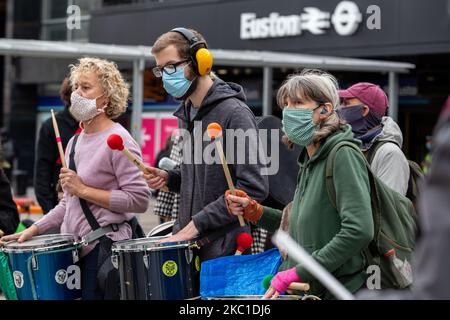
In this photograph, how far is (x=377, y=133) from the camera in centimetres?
458

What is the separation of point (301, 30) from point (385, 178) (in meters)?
15.2

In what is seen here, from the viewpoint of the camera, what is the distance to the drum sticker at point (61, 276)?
4191 millimetres

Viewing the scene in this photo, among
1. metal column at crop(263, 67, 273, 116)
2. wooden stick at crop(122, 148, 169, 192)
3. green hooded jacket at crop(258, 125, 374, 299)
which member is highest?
metal column at crop(263, 67, 273, 116)

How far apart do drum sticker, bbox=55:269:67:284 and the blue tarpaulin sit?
3.07 feet

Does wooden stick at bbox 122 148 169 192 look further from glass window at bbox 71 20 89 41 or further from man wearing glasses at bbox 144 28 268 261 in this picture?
glass window at bbox 71 20 89 41

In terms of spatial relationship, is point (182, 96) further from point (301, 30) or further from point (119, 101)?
point (301, 30)

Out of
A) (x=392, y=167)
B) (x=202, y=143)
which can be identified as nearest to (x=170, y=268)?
(x=202, y=143)

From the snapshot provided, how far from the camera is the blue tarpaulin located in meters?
3.51

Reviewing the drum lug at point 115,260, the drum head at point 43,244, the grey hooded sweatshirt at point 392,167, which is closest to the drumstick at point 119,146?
the drum lug at point 115,260

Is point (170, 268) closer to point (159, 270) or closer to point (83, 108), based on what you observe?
point (159, 270)

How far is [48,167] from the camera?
701cm

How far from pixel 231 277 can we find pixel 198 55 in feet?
3.55

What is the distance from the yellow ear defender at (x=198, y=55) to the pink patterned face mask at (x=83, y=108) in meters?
0.66

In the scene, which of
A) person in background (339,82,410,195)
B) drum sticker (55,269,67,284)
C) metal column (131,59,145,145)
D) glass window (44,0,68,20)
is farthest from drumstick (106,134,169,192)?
glass window (44,0,68,20)
